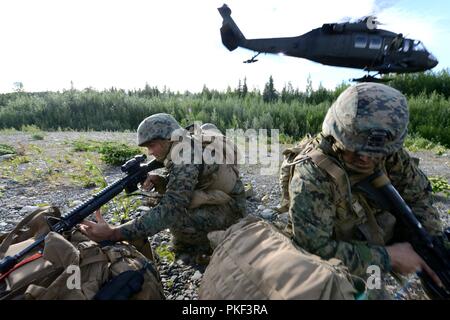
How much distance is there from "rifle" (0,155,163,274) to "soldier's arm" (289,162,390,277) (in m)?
1.78

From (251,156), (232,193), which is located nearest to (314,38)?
(251,156)

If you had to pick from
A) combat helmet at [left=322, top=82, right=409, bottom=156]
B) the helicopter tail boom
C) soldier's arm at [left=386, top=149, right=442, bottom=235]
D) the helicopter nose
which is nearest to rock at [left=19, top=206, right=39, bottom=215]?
combat helmet at [left=322, top=82, right=409, bottom=156]

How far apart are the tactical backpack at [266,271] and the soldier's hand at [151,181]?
1.66 m

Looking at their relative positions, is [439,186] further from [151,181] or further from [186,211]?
[151,181]

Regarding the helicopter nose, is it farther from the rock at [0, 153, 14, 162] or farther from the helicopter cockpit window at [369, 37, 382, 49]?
the rock at [0, 153, 14, 162]

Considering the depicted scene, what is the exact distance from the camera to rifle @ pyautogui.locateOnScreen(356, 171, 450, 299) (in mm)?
2201

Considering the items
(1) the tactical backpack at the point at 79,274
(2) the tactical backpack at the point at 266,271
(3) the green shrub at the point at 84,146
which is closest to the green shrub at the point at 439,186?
(2) the tactical backpack at the point at 266,271

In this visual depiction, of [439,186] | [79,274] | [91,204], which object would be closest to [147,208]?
[91,204]

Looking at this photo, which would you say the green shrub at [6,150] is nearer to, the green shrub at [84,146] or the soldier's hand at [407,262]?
the green shrub at [84,146]

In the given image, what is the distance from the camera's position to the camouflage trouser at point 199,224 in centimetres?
359

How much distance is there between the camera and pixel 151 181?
12.4 ft

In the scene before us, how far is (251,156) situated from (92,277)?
19.5 feet

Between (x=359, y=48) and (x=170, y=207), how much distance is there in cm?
1100
